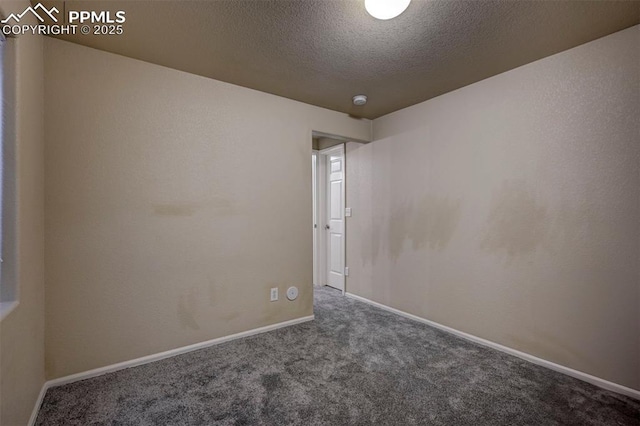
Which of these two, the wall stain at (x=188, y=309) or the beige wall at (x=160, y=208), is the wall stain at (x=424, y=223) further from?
the wall stain at (x=188, y=309)

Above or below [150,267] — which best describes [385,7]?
above

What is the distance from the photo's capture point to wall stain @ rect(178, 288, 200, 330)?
7.99 ft

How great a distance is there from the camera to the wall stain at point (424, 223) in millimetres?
2873

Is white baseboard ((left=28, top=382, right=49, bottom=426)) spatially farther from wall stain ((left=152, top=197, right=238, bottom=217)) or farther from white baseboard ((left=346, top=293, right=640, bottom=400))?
white baseboard ((left=346, top=293, right=640, bottom=400))

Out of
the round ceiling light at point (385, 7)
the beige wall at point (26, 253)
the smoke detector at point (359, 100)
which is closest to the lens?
the beige wall at point (26, 253)

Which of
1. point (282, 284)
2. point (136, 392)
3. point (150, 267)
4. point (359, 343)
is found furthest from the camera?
point (282, 284)

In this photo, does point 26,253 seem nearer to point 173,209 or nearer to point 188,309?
point 173,209

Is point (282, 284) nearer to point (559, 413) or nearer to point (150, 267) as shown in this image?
point (150, 267)

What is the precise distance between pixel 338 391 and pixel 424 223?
73.4 inches

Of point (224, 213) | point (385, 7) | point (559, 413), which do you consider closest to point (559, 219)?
point (559, 413)

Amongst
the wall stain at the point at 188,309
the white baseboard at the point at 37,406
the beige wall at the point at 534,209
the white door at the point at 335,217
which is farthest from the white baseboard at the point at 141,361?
the beige wall at the point at 534,209

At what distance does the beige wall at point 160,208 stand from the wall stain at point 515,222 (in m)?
1.80

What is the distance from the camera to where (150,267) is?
230 centimetres

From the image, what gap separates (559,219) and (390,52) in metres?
1.75
